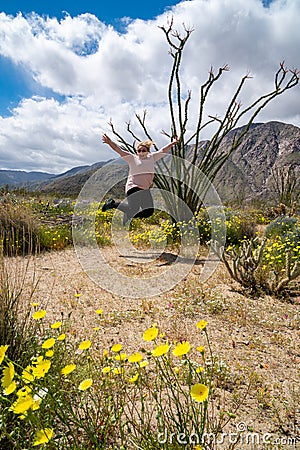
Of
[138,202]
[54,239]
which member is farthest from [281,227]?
[54,239]

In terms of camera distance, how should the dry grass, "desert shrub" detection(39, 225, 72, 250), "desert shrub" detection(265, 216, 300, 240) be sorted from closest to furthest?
the dry grass < "desert shrub" detection(39, 225, 72, 250) < "desert shrub" detection(265, 216, 300, 240)

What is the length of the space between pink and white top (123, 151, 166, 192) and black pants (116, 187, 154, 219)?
3.4 inches

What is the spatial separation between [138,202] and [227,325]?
2832mm

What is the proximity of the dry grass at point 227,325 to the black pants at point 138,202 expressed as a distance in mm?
1483

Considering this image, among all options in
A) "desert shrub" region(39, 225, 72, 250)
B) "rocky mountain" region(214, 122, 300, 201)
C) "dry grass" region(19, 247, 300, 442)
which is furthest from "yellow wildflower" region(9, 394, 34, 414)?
"rocky mountain" region(214, 122, 300, 201)

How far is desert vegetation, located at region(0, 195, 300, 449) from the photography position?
1.07 m

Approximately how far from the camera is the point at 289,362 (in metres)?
2.09

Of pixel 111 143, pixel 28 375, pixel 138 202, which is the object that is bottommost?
pixel 28 375

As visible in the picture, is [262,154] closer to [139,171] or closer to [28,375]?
[139,171]

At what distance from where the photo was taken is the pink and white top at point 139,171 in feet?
16.3

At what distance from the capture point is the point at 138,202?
4996mm

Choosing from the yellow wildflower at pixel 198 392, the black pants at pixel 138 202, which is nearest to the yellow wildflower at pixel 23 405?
the yellow wildflower at pixel 198 392

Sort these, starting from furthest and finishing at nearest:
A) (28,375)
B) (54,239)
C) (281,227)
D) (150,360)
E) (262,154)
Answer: (262,154)
(281,227)
(54,239)
(150,360)
(28,375)

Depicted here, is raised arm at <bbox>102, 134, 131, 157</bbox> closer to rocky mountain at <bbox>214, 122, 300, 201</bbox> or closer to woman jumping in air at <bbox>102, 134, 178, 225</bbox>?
woman jumping in air at <bbox>102, 134, 178, 225</bbox>
